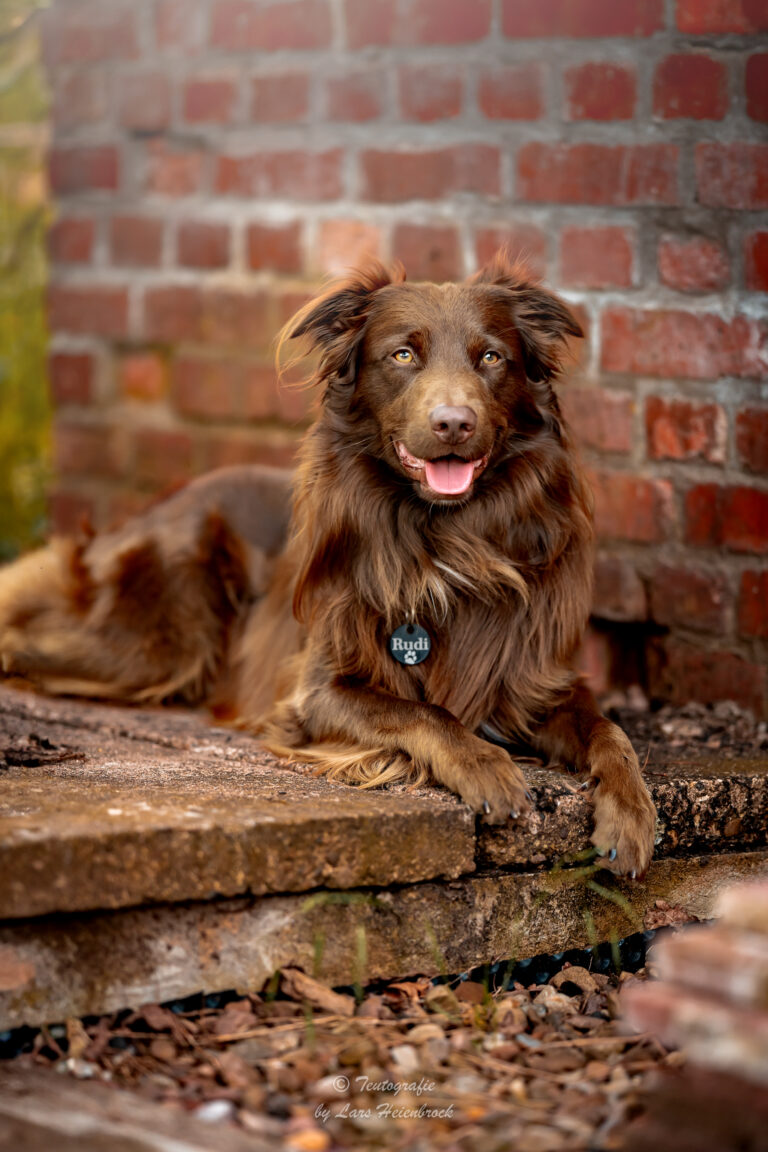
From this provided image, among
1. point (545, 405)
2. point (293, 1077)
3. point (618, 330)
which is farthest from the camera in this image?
point (618, 330)

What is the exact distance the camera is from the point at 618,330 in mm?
3557

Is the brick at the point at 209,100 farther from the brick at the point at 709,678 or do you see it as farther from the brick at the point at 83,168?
the brick at the point at 709,678

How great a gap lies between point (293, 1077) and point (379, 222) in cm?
263

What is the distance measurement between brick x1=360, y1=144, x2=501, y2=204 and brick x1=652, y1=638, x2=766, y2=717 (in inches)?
54.5

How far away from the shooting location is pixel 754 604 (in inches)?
134

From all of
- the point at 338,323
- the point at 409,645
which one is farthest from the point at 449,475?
the point at 338,323

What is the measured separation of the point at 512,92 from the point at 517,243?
40 cm

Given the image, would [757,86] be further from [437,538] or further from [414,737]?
[414,737]

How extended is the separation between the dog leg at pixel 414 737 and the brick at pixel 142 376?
1738 millimetres

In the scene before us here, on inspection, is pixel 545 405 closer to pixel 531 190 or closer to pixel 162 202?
pixel 531 190

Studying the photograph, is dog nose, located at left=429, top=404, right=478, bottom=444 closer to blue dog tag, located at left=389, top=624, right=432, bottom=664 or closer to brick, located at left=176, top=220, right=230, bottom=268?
blue dog tag, located at left=389, top=624, right=432, bottom=664

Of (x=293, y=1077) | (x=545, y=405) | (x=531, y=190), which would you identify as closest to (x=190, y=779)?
(x=293, y=1077)

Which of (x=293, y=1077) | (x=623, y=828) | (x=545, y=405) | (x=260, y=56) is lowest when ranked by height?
(x=293, y=1077)

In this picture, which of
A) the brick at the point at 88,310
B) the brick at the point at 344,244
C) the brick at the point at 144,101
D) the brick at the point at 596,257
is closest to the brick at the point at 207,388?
the brick at the point at 88,310
